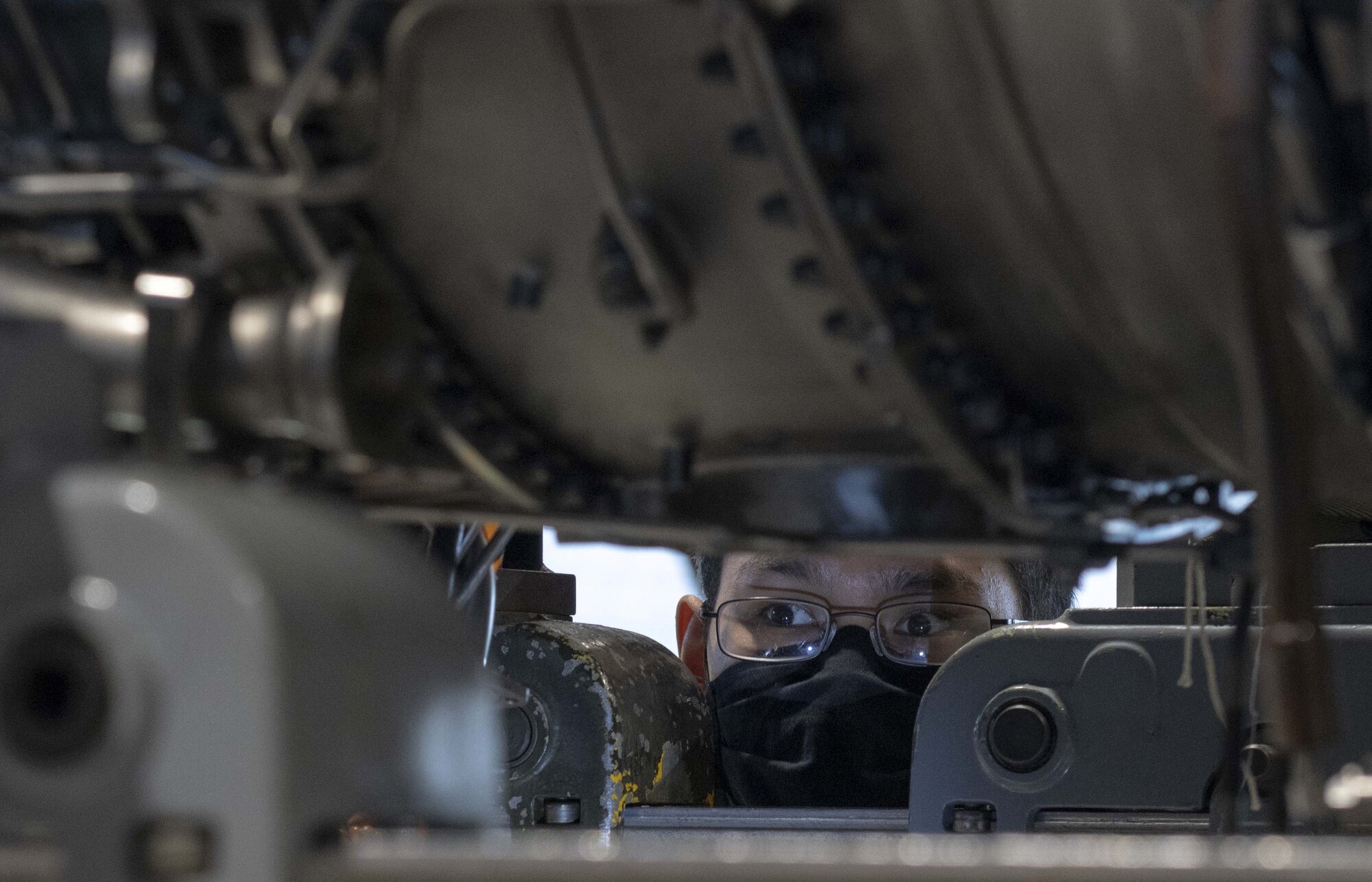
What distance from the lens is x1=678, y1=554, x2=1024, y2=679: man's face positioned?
224 centimetres

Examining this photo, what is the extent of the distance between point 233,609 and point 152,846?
7cm

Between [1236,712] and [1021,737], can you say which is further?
[1021,737]

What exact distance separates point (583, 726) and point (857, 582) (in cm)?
70

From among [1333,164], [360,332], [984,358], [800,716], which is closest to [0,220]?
[360,332]

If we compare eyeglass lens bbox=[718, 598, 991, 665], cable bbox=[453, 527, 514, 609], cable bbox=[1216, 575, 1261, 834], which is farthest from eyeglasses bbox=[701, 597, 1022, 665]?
cable bbox=[1216, 575, 1261, 834]

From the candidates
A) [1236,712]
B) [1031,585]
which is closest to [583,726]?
[1236,712]

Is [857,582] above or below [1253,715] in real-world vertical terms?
above

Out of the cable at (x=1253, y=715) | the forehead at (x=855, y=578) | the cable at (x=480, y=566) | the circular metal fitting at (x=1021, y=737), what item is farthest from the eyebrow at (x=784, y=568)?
the cable at (x=480, y=566)

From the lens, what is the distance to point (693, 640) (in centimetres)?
278

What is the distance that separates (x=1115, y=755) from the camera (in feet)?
4.39

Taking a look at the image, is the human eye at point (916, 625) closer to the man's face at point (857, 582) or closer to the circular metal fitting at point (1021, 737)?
the man's face at point (857, 582)

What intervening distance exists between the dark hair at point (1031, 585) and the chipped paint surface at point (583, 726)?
0.77 meters

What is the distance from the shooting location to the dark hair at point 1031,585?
2.61 metres

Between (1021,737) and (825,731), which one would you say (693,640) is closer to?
(825,731)
